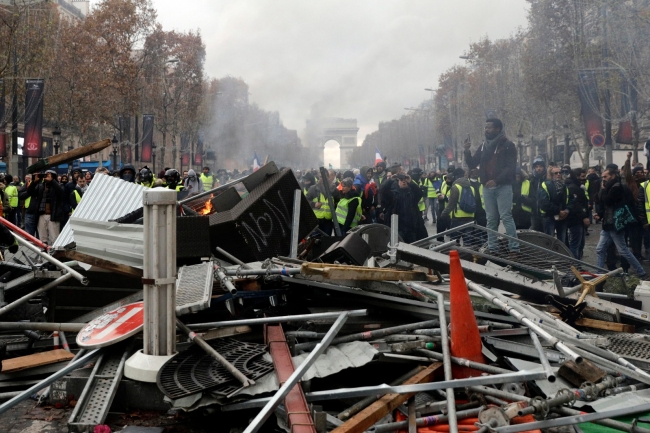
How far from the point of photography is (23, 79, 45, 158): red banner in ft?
96.7

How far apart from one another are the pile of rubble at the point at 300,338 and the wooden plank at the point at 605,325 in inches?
0.6

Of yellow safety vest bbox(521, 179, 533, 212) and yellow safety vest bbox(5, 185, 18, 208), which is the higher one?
yellow safety vest bbox(521, 179, 533, 212)

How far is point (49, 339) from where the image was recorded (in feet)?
21.6

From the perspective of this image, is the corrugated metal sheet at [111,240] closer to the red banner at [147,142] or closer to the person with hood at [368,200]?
the person with hood at [368,200]

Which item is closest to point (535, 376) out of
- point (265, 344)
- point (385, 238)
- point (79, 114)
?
point (265, 344)

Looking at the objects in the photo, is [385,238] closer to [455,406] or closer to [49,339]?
[49,339]

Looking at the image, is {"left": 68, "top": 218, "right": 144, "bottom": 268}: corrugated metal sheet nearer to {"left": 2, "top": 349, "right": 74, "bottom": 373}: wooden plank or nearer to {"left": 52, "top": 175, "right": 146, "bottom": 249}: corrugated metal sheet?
{"left": 52, "top": 175, "right": 146, "bottom": 249}: corrugated metal sheet

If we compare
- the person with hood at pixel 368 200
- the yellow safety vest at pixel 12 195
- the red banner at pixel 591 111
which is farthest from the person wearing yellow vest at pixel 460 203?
the red banner at pixel 591 111

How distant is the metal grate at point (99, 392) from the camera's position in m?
4.77

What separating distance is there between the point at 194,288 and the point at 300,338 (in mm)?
921

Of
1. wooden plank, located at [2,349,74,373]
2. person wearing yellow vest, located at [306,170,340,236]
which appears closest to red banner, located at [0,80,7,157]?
person wearing yellow vest, located at [306,170,340,236]

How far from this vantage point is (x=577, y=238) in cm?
1370

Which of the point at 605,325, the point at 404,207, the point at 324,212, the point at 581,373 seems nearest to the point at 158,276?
the point at 581,373

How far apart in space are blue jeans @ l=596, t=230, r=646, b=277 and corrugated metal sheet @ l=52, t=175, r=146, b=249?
7.49m
